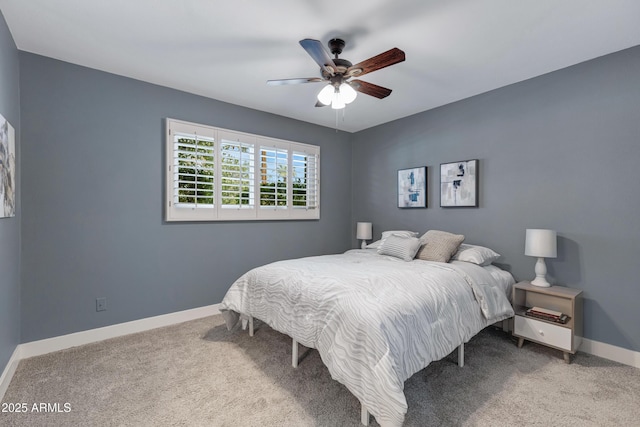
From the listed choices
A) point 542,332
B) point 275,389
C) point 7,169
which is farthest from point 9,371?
point 542,332

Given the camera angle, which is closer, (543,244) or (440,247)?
(543,244)

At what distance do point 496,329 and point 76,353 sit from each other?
13.4ft

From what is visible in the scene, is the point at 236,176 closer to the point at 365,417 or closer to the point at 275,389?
the point at 275,389

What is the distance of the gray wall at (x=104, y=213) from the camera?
2.58 metres

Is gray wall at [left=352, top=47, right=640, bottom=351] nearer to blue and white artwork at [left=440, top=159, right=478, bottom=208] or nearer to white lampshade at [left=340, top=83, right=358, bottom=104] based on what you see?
blue and white artwork at [left=440, top=159, right=478, bottom=208]

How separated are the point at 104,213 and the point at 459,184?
393 centimetres

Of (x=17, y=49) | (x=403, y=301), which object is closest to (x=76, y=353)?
(x=17, y=49)

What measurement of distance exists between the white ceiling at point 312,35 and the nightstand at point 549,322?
209 cm

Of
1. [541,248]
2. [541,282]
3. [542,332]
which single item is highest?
[541,248]

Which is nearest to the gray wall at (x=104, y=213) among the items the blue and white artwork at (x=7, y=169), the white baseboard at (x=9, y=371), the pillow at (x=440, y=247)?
the white baseboard at (x=9, y=371)

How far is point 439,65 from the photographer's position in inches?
107

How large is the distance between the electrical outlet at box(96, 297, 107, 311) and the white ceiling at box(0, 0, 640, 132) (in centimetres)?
226

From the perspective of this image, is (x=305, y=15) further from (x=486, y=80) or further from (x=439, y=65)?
(x=486, y=80)

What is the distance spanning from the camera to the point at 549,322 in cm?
252
